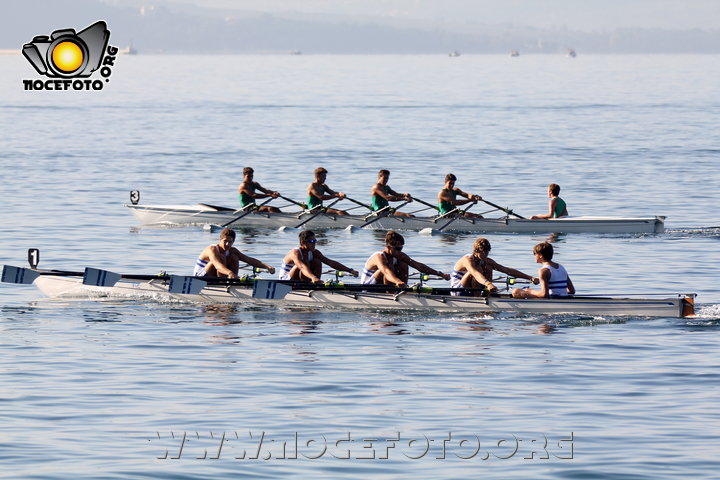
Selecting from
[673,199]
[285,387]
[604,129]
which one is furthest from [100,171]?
[285,387]

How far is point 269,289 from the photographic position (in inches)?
1019

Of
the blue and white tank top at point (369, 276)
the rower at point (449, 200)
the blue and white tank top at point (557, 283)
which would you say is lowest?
the blue and white tank top at point (369, 276)

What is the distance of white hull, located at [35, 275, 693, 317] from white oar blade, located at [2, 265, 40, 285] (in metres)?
0.31

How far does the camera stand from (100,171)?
65.3 m

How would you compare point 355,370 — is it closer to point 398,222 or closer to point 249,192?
point 249,192

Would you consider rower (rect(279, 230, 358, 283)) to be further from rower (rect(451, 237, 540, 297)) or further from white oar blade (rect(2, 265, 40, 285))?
white oar blade (rect(2, 265, 40, 285))

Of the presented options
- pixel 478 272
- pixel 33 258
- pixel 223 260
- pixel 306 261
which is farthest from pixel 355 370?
pixel 33 258

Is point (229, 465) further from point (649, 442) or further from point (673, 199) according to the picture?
point (673, 199)

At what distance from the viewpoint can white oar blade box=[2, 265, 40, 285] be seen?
91.7 ft

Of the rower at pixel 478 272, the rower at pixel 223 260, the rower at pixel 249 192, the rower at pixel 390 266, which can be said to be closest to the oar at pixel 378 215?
the rower at pixel 249 192

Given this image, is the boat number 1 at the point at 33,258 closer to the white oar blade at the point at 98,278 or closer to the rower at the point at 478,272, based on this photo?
the white oar blade at the point at 98,278

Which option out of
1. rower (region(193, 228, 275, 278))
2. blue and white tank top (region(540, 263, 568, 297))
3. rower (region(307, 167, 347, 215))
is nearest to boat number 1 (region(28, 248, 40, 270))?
rower (region(193, 228, 275, 278))

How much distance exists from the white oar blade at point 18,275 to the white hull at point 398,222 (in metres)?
13.3

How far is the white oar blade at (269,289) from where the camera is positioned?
2584cm
